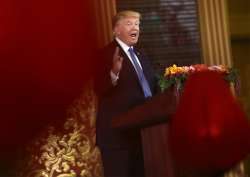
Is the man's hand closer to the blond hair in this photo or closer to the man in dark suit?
the man in dark suit

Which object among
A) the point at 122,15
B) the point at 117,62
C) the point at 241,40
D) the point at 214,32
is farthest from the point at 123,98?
the point at 241,40

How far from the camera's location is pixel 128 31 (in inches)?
59.7

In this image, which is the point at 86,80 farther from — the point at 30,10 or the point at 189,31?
the point at 189,31


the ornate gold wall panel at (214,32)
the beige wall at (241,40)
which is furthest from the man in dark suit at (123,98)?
the beige wall at (241,40)

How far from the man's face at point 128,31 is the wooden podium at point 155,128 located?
32cm

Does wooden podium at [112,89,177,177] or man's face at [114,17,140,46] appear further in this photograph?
man's face at [114,17,140,46]

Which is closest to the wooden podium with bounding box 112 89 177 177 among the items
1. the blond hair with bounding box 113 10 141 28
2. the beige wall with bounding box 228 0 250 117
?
the blond hair with bounding box 113 10 141 28

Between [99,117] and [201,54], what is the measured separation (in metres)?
0.54

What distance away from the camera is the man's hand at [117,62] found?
51.8 inches

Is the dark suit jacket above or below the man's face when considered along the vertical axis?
below

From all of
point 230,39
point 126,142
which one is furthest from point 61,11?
point 230,39

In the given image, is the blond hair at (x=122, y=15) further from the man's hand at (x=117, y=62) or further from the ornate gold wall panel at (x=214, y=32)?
the ornate gold wall panel at (x=214, y=32)

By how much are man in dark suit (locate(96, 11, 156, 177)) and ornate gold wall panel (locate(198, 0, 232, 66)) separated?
1.20 feet

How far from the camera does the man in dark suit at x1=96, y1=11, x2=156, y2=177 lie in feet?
4.38
